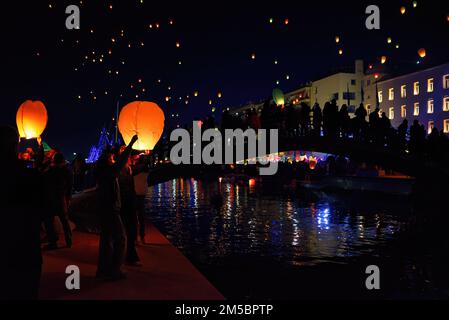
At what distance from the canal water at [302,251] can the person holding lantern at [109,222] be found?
7.60ft

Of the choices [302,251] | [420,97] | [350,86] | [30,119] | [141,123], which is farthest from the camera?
[350,86]

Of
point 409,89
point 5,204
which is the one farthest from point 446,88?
point 5,204

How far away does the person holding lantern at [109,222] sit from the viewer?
319 inches

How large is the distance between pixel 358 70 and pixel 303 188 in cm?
4027

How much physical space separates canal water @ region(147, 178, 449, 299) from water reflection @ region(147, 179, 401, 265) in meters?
0.03

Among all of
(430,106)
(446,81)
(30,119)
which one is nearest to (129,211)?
(30,119)

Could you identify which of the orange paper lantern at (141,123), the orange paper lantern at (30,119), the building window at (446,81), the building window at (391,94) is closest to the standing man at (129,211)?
the orange paper lantern at (141,123)

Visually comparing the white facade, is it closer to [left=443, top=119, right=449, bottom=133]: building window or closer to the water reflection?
[left=443, top=119, right=449, bottom=133]: building window

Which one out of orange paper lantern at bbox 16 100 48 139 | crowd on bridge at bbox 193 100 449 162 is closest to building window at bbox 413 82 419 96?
crowd on bridge at bbox 193 100 449 162

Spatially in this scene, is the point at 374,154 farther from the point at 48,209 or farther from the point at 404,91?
the point at 404,91

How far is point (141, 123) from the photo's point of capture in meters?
12.8

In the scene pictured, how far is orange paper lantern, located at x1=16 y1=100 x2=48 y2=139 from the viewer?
51.6 ft

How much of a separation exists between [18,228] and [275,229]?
48.3ft
